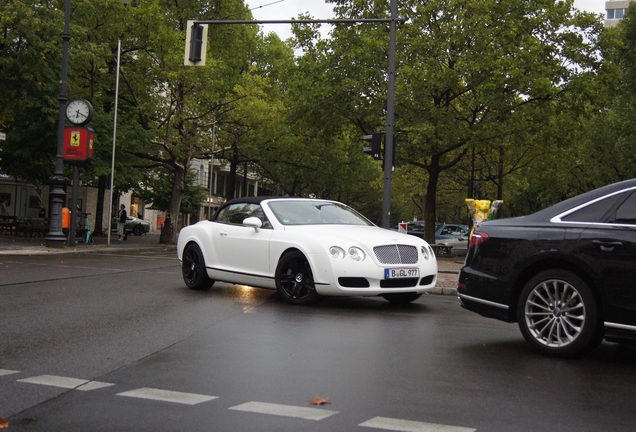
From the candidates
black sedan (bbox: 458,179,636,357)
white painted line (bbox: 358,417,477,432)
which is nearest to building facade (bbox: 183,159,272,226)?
black sedan (bbox: 458,179,636,357)

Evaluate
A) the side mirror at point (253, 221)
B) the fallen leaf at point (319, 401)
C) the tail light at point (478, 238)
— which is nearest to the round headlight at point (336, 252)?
the side mirror at point (253, 221)

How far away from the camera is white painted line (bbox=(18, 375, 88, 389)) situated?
5777 millimetres

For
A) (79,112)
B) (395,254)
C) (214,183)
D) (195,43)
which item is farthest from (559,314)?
(214,183)

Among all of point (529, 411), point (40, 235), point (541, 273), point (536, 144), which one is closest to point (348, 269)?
point (541, 273)

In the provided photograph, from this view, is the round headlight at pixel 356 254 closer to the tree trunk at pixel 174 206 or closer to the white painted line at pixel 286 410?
the white painted line at pixel 286 410

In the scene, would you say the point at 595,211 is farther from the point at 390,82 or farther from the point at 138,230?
the point at 138,230

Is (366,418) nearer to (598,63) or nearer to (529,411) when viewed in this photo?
(529,411)

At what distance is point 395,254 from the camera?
1077 cm

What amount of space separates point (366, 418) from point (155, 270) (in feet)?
45.4

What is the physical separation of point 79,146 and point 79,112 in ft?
3.60

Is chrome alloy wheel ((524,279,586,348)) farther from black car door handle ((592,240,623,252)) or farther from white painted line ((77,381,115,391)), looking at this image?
white painted line ((77,381,115,391))

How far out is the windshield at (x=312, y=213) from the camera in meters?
11.9

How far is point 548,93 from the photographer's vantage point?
29984 mm

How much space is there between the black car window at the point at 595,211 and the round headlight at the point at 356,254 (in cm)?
359
